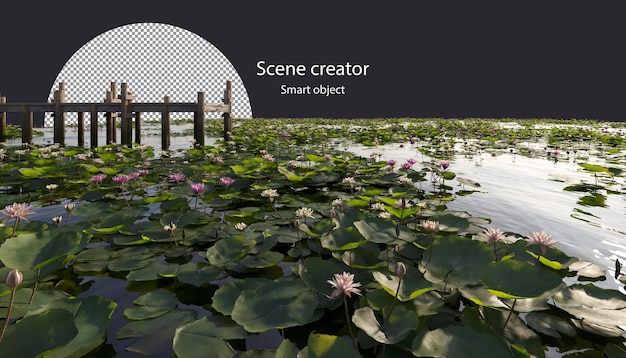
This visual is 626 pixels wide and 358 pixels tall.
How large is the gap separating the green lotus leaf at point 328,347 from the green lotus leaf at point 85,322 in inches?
26.9

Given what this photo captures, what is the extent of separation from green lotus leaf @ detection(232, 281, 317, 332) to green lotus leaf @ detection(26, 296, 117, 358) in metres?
0.43

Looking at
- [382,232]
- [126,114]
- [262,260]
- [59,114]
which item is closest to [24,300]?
[262,260]

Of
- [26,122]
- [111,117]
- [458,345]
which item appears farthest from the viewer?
[111,117]

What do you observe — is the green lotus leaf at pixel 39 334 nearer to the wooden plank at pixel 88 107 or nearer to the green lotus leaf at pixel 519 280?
the green lotus leaf at pixel 519 280

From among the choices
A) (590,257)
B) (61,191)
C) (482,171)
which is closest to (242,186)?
(61,191)

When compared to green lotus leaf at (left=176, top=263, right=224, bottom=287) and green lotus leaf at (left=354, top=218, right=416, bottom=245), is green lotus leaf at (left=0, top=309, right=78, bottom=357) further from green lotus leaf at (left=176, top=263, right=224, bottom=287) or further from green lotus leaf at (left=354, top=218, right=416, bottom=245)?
green lotus leaf at (left=354, top=218, right=416, bottom=245)

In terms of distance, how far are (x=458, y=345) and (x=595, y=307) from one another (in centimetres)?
70

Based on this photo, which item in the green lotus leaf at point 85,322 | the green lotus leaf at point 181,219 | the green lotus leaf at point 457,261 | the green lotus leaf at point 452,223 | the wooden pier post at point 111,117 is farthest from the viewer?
the wooden pier post at point 111,117

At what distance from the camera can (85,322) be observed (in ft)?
3.98

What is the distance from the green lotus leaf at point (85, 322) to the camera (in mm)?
1067

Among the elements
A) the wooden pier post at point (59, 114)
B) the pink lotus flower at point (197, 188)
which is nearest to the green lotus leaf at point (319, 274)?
the pink lotus flower at point (197, 188)

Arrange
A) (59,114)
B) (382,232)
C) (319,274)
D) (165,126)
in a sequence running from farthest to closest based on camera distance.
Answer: (59,114) → (165,126) → (382,232) → (319,274)

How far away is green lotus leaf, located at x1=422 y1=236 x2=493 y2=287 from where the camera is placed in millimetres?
1408

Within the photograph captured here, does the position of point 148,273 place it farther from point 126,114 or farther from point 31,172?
point 126,114
